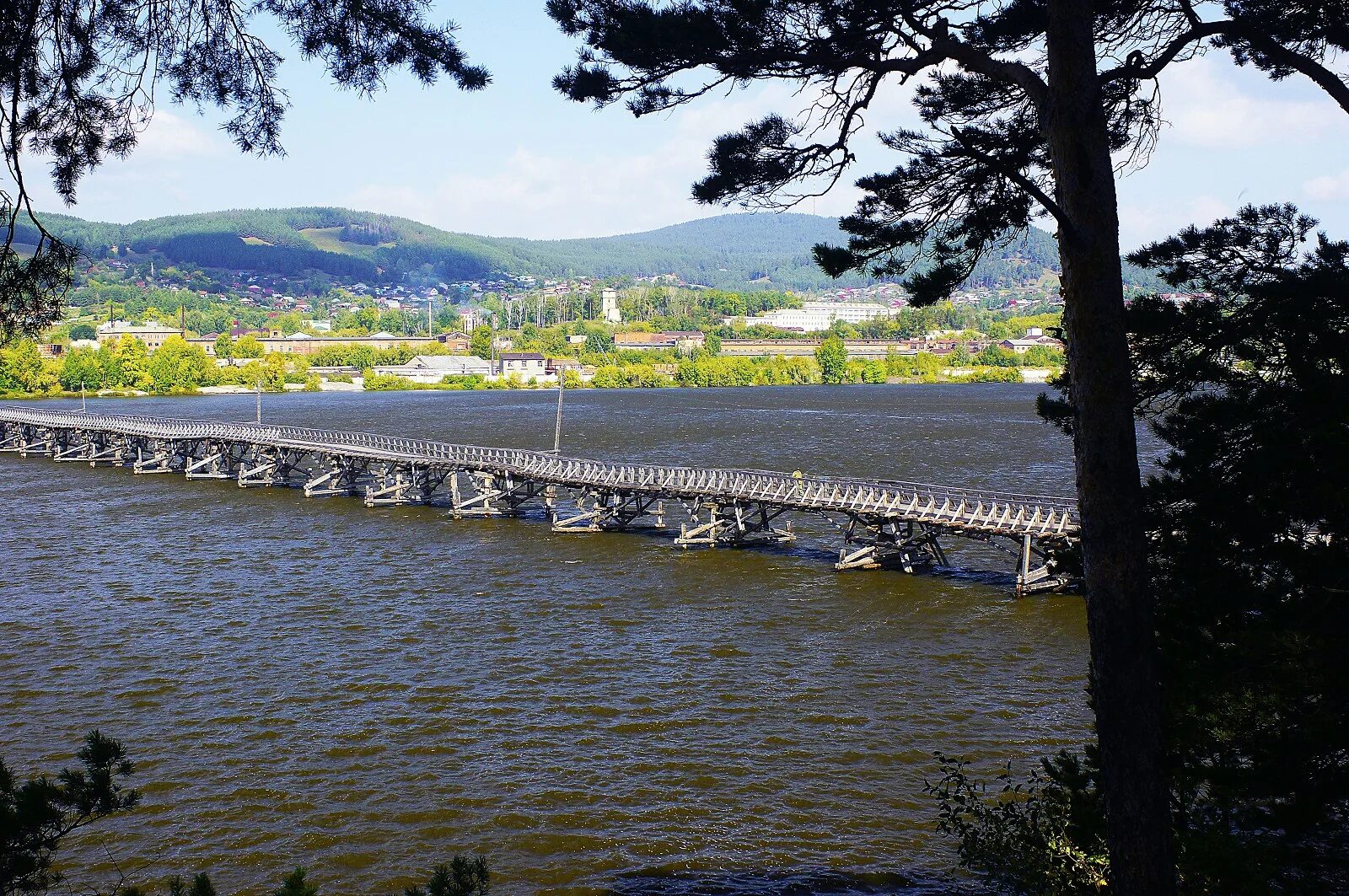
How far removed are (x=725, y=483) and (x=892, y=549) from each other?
662cm

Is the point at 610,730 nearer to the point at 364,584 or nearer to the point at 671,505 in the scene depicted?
the point at 364,584

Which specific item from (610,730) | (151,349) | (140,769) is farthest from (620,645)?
(151,349)

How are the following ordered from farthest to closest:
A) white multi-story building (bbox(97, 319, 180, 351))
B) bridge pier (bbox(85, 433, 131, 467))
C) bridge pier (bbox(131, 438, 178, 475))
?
white multi-story building (bbox(97, 319, 180, 351)) < bridge pier (bbox(85, 433, 131, 467)) < bridge pier (bbox(131, 438, 178, 475))

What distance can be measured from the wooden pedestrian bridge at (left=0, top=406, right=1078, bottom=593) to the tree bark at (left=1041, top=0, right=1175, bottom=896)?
5861mm

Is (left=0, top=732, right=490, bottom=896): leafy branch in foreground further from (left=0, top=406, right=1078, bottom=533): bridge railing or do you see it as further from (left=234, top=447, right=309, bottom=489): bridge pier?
(left=234, top=447, right=309, bottom=489): bridge pier

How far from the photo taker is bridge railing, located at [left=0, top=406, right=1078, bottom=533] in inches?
1177

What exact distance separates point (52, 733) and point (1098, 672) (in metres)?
18.3

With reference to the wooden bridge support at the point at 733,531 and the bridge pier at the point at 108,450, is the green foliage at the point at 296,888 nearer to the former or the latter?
the wooden bridge support at the point at 733,531

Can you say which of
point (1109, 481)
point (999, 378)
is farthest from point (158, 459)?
point (999, 378)

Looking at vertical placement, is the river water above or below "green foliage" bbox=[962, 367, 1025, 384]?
below

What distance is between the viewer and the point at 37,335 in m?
8.44

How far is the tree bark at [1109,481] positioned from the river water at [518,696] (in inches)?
279

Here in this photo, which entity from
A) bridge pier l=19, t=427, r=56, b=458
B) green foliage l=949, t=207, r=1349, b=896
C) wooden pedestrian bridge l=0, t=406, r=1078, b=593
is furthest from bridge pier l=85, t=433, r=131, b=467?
green foliage l=949, t=207, r=1349, b=896

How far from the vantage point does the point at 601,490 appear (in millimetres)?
39875
